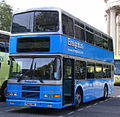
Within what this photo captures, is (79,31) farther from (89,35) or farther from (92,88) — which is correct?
(92,88)

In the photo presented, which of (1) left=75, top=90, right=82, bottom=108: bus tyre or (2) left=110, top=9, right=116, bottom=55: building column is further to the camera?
(2) left=110, top=9, right=116, bottom=55: building column

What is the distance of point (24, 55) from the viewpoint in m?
11.2

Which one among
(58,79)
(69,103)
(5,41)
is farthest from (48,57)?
(5,41)

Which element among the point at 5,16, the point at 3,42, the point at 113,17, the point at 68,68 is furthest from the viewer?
the point at 113,17

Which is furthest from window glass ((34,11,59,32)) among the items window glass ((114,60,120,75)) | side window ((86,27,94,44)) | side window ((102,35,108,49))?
window glass ((114,60,120,75))

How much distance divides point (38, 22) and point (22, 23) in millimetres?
776

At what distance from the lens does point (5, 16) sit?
48188 mm

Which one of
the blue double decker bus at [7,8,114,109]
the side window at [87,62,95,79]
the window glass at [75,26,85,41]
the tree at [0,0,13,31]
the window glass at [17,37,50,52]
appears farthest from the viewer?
the tree at [0,0,13,31]

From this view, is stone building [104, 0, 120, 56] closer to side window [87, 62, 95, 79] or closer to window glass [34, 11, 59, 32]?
side window [87, 62, 95, 79]

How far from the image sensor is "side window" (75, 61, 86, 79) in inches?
510

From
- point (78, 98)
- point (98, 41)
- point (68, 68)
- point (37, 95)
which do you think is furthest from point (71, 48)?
point (98, 41)

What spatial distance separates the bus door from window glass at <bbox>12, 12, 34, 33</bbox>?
1931mm

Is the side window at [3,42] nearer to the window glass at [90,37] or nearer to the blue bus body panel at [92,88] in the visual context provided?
the window glass at [90,37]

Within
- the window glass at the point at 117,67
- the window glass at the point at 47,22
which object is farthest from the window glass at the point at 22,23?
the window glass at the point at 117,67
